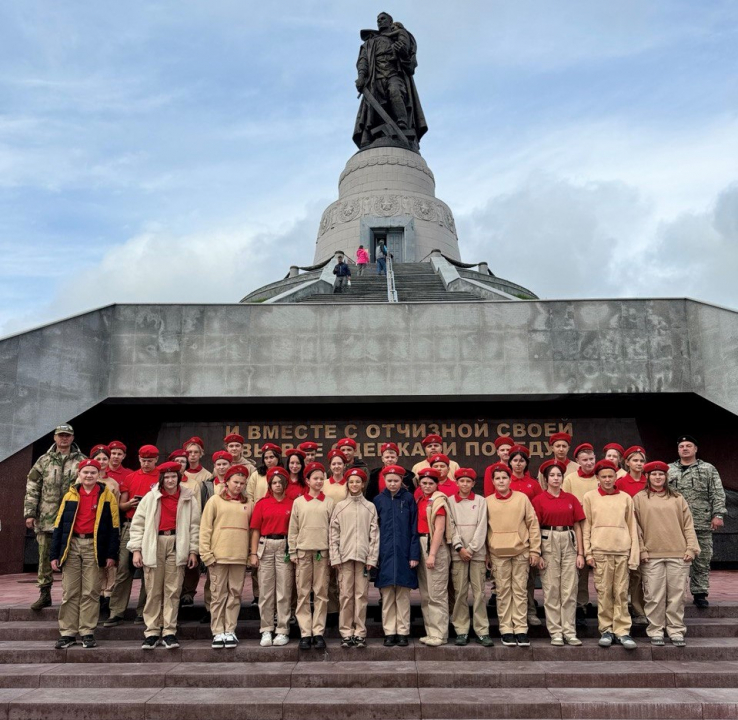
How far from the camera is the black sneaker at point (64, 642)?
19.6ft

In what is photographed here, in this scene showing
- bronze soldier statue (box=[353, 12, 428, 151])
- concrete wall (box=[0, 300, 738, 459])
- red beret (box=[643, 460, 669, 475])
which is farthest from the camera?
bronze soldier statue (box=[353, 12, 428, 151])

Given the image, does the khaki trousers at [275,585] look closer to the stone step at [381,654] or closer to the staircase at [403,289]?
the stone step at [381,654]

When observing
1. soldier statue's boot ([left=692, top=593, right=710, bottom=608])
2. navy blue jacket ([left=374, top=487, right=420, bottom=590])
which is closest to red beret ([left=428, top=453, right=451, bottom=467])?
navy blue jacket ([left=374, top=487, right=420, bottom=590])

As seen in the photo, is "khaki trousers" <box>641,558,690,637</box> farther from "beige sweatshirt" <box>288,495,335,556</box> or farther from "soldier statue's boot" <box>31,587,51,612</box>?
"soldier statue's boot" <box>31,587,51,612</box>

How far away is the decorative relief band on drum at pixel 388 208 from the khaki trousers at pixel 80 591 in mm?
22187

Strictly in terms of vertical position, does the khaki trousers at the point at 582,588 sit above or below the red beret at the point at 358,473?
below

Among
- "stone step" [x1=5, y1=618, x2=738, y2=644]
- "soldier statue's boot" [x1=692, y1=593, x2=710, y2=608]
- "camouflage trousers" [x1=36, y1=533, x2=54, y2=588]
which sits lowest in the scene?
"stone step" [x1=5, y1=618, x2=738, y2=644]

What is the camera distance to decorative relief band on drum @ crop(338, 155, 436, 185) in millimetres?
28188

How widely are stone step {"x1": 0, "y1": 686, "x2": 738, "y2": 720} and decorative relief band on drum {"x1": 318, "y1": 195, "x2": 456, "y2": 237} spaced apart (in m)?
23.2

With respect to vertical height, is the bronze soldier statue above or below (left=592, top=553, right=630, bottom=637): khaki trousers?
above

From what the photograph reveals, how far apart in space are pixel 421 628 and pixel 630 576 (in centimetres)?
203

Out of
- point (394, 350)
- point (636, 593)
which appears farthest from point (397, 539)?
point (394, 350)

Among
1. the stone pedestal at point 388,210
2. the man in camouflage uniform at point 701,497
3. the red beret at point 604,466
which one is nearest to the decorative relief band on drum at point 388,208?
the stone pedestal at point 388,210

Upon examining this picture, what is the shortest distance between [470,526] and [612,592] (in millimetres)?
1327
